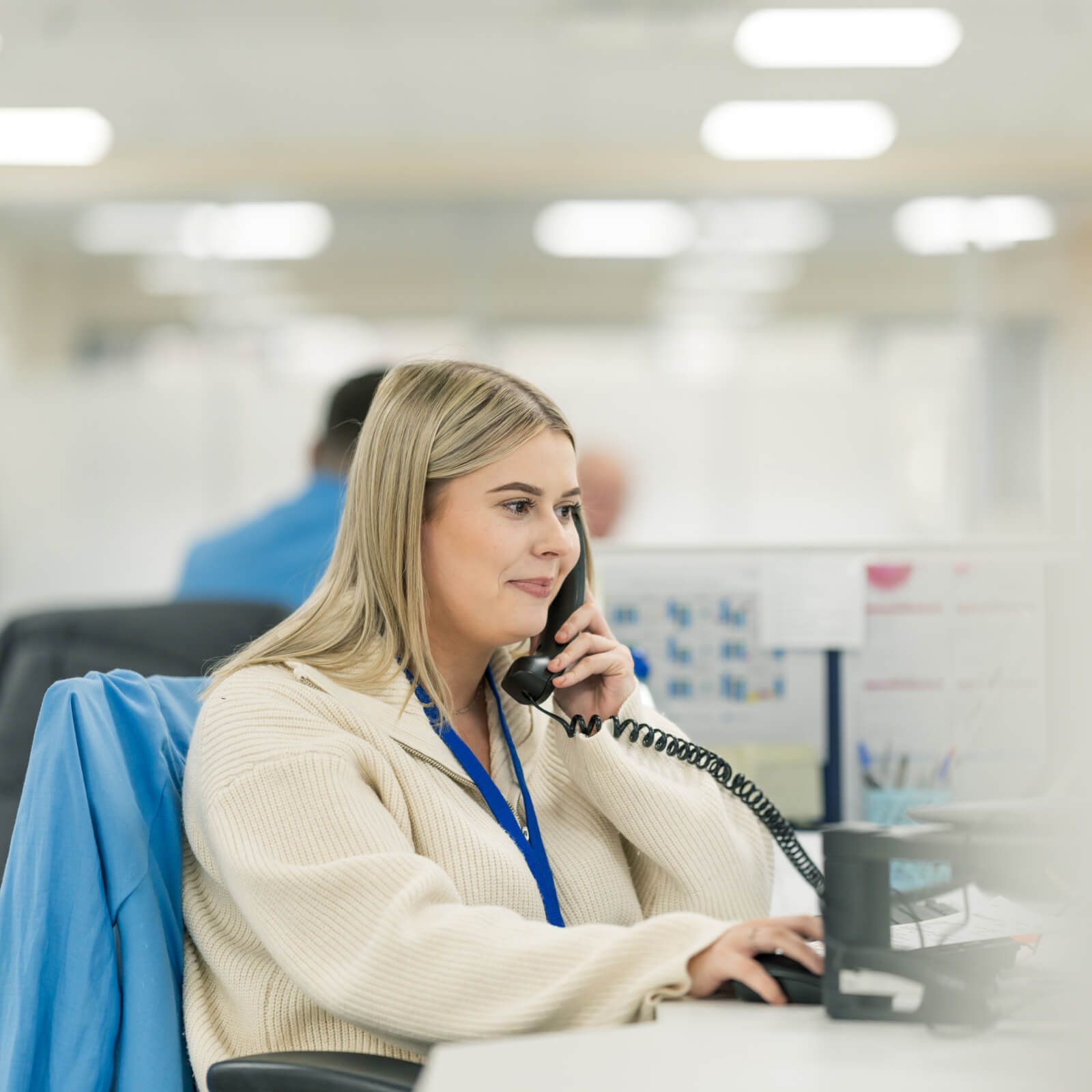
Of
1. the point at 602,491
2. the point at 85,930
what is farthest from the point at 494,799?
the point at 602,491

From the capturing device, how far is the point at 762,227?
5371 millimetres

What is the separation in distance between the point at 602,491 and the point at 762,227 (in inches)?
109

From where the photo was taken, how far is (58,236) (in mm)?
5496

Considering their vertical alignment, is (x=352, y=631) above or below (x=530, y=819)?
above

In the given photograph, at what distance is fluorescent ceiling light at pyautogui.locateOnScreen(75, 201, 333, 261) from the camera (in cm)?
541

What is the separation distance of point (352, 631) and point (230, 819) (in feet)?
1.01

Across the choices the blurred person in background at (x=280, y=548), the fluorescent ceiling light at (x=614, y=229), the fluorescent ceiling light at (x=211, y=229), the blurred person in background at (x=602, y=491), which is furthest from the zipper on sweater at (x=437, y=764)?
the fluorescent ceiling light at (x=211, y=229)

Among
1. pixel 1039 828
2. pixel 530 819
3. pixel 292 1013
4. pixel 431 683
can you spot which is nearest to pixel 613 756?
pixel 530 819

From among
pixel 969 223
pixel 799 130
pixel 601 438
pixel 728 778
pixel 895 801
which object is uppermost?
pixel 799 130

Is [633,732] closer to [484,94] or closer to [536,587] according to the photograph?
[536,587]

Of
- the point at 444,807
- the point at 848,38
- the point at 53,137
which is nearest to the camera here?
the point at 444,807

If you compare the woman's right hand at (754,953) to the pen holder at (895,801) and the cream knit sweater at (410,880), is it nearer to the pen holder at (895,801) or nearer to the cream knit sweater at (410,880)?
the cream knit sweater at (410,880)

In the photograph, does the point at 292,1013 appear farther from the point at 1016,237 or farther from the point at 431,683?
the point at 1016,237

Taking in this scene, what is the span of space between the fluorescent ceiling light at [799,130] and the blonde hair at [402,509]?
12.9 feet
